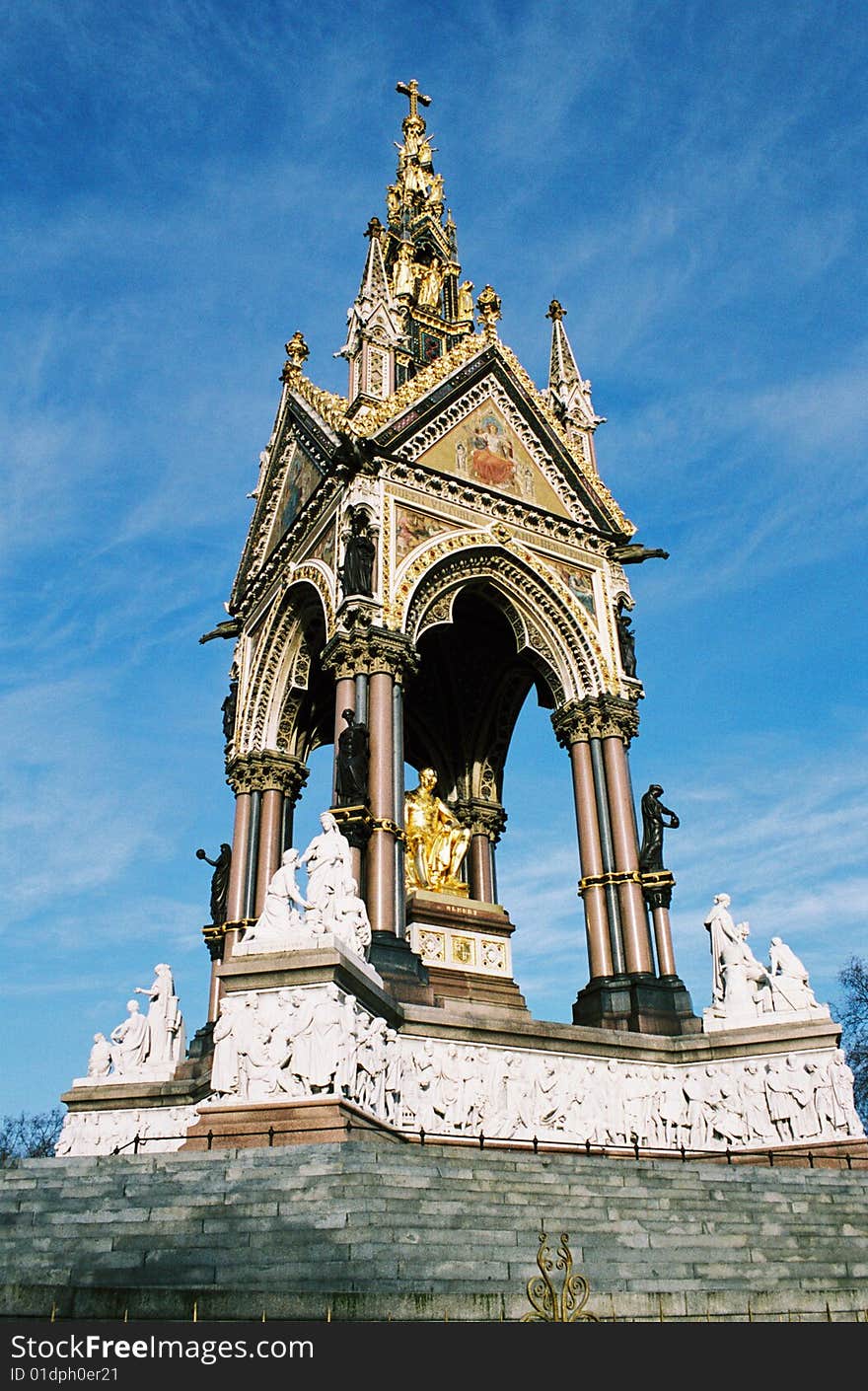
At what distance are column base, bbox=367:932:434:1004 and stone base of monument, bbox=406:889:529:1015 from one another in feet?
9.67

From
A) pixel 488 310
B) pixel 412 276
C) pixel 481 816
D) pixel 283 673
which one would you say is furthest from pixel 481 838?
pixel 412 276

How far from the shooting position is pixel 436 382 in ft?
73.4

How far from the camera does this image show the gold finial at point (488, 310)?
2450 cm

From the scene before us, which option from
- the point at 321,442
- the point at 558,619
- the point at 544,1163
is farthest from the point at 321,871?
the point at 321,442

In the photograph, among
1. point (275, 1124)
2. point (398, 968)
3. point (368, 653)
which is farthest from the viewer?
point (368, 653)

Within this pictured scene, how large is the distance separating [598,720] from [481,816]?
3882 mm

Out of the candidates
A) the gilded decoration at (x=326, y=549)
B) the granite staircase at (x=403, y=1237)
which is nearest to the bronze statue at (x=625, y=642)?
the gilded decoration at (x=326, y=549)

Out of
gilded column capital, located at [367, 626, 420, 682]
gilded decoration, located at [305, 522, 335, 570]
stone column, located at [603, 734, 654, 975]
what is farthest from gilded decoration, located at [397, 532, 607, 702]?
gilded column capital, located at [367, 626, 420, 682]

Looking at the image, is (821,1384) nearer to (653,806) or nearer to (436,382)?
(653,806)

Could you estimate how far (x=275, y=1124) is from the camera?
39.1ft

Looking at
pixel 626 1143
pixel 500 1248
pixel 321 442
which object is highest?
pixel 321 442

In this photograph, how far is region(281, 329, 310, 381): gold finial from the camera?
969 inches

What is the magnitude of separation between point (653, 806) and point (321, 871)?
7863 mm

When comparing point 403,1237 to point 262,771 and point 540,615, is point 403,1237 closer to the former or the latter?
point 262,771
